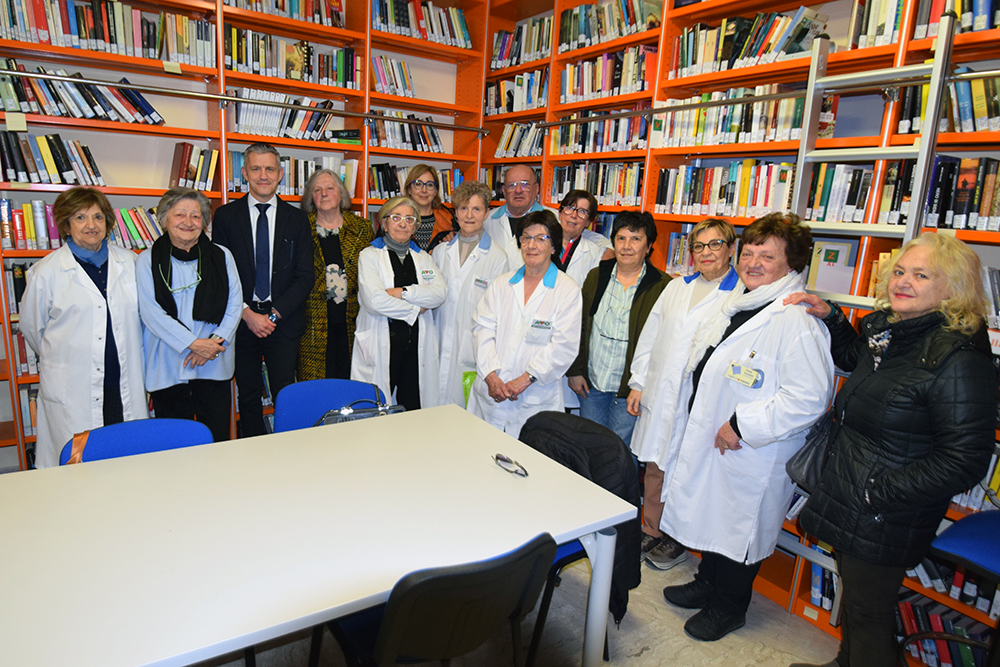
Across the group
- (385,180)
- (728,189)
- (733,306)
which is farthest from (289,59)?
(733,306)

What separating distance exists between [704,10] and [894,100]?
1.37 metres

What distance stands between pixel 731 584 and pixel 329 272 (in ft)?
8.80

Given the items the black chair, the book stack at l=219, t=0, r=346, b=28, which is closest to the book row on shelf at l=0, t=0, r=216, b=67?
the book stack at l=219, t=0, r=346, b=28

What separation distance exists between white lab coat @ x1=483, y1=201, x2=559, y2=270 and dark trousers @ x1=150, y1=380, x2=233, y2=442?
1.86m

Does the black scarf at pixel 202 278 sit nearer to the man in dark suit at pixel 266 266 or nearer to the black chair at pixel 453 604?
the man in dark suit at pixel 266 266

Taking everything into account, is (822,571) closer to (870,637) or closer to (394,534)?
(870,637)

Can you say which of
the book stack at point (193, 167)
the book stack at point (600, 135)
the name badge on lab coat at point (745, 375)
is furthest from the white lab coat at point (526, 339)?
the book stack at point (193, 167)

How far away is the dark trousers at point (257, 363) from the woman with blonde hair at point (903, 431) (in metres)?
2.75

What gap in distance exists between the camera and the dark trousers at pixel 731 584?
2.39 m

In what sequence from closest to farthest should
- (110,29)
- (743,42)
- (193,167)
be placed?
(743,42) < (110,29) < (193,167)

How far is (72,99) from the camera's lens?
354cm

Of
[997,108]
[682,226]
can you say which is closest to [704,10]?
[682,226]

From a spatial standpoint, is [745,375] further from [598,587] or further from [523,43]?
[523,43]

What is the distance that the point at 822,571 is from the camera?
263cm
